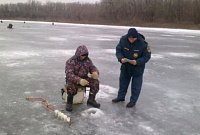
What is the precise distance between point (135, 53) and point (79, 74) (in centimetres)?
117

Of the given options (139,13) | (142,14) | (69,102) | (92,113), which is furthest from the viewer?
(139,13)

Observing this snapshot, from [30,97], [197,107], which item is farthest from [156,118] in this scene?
[30,97]

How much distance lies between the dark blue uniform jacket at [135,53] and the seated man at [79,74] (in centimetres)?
66

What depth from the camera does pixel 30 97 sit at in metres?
4.48

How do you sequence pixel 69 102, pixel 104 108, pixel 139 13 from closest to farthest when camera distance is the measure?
pixel 69 102 → pixel 104 108 → pixel 139 13

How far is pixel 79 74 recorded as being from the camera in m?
3.98

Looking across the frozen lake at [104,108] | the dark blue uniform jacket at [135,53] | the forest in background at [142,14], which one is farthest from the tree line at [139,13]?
the dark blue uniform jacket at [135,53]

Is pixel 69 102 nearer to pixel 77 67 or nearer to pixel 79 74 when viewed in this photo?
pixel 79 74

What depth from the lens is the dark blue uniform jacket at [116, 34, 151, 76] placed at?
4.11m

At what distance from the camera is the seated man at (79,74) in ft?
12.4

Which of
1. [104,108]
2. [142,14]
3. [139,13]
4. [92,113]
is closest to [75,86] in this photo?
[92,113]

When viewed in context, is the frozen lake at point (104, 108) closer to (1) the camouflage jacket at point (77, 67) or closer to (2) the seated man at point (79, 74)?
(2) the seated man at point (79, 74)

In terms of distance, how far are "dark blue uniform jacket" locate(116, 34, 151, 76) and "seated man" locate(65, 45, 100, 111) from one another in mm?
655

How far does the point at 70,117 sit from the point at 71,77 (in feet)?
2.28
